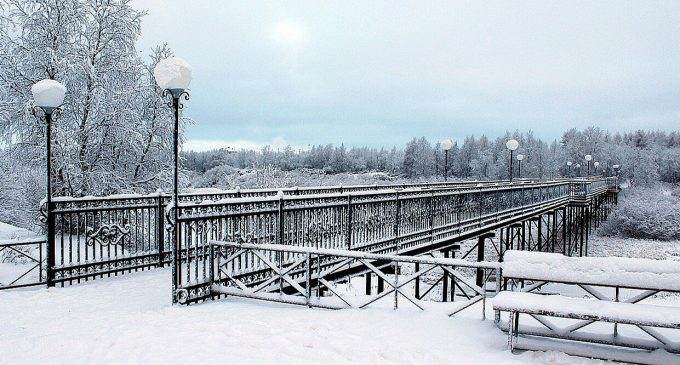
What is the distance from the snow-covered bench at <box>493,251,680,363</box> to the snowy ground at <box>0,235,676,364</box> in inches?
17.9

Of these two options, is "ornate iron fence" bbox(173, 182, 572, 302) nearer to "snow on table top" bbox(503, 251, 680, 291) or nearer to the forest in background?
"snow on table top" bbox(503, 251, 680, 291)

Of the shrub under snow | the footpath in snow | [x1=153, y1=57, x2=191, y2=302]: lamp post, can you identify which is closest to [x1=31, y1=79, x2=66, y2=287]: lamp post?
the footpath in snow

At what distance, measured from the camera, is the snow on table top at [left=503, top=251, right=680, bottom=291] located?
600cm

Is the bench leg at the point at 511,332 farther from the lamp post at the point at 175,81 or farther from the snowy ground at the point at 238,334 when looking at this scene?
the lamp post at the point at 175,81

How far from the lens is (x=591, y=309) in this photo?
562 cm

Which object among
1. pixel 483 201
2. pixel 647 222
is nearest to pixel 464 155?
pixel 647 222

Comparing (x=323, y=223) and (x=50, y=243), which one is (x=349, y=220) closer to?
(x=323, y=223)

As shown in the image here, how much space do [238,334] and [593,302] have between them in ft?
14.2

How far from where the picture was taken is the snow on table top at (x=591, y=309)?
212 inches

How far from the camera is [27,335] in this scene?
249 inches

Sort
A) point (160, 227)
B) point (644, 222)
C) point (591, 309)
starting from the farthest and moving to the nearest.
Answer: point (644, 222), point (160, 227), point (591, 309)

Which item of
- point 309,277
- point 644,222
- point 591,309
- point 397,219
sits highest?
point 397,219

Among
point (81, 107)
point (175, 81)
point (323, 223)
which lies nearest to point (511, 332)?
point (323, 223)

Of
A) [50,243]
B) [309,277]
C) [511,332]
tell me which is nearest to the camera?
[511,332]
